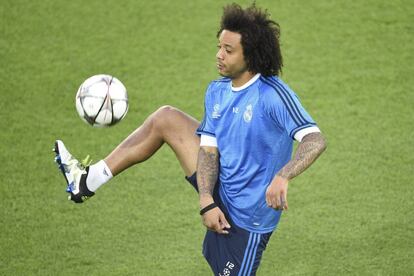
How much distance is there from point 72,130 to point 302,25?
310cm

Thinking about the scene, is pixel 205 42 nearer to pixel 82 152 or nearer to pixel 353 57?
pixel 353 57

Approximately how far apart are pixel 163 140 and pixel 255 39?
3.14 feet

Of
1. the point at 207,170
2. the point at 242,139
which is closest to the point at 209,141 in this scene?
the point at 207,170

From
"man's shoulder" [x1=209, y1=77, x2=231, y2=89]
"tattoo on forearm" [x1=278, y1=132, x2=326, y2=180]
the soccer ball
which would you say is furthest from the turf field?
"tattoo on forearm" [x1=278, y1=132, x2=326, y2=180]

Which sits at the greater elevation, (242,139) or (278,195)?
(242,139)

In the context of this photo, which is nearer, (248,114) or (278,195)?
(278,195)

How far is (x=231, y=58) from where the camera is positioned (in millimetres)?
5473

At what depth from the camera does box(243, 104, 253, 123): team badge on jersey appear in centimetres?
537

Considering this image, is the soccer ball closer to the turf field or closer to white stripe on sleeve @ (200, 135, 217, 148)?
white stripe on sleeve @ (200, 135, 217, 148)

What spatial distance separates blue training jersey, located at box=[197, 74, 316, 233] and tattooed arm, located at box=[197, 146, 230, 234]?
0.23ft

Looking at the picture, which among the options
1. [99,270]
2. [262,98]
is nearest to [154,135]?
[262,98]

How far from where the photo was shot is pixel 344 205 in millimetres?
7570

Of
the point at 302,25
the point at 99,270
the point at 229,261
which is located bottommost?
the point at 99,270

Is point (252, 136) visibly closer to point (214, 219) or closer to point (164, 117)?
point (214, 219)
